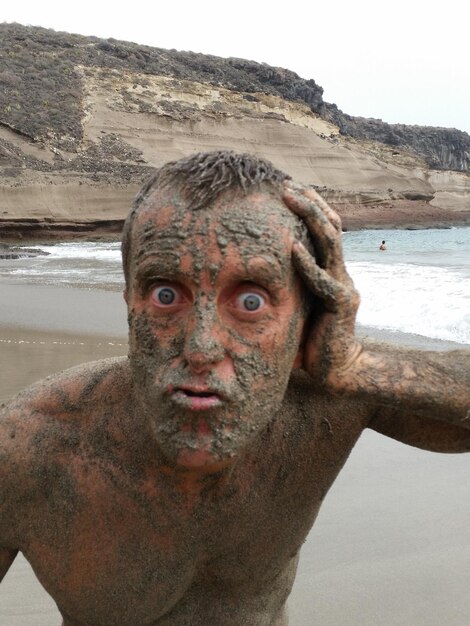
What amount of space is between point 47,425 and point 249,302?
0.64 metres

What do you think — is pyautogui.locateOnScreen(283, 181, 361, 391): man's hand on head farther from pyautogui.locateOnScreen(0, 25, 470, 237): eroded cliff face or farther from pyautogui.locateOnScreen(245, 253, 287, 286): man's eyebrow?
pyautogui.locateOnScreen(0, 25, 470, 237): eroded cliff face

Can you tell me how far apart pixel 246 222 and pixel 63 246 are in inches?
1208

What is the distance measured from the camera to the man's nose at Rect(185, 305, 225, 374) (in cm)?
137

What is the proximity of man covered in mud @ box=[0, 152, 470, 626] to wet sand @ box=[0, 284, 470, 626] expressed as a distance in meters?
1.26

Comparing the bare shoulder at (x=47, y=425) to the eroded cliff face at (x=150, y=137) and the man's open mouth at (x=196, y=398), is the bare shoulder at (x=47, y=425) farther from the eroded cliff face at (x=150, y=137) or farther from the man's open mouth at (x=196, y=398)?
the eroded cliff face at (x=150, y=137)

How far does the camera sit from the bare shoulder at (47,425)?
5.78ft

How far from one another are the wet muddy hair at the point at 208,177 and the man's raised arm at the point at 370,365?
8 centimetres

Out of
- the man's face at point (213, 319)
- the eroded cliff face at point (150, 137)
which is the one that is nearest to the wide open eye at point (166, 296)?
the man's face at point (213, 319)

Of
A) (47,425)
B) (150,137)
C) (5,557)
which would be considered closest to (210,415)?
(47,425)

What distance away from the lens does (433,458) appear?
4.80 metres

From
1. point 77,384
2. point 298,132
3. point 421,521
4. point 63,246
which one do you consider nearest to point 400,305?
point 421,521

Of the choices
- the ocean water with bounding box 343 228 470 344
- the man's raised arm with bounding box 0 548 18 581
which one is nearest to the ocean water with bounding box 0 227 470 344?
the ocean water with bounding box 343 228 470 344

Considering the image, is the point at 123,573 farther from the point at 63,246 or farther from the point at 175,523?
the point at 63,246

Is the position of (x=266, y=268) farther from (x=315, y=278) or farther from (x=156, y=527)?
(x=156, y=527)
